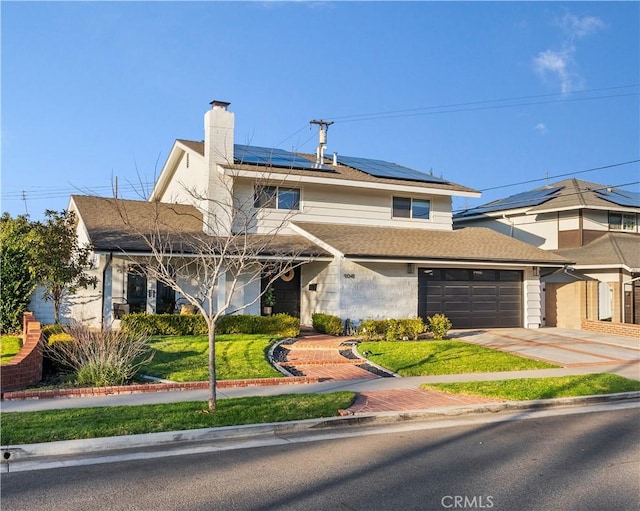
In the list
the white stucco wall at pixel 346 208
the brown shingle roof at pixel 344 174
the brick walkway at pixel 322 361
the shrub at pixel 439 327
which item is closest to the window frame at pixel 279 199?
the white stucco wall at pixel 346 208

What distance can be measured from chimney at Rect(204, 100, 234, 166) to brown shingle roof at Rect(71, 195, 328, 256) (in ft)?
7.83

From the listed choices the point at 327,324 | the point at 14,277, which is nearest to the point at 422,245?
the point at 327,324

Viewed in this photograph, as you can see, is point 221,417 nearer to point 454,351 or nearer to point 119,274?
point 454,351

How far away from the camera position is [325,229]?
20.7 meters

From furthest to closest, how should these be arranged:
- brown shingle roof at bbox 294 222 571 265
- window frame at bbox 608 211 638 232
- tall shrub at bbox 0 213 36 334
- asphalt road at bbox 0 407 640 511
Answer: window frame at bbox 608 211 638 232
brown shingle roof at bbox 294 222 571 265
tall shrub at bbox 0 213 36 334
asphalt road at bbox 0 407 640 511

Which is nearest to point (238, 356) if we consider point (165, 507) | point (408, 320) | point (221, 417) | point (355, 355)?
point (355, 355)

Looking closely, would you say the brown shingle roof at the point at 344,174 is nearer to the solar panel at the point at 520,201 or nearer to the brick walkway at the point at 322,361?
the solar panel at the point at 520,201

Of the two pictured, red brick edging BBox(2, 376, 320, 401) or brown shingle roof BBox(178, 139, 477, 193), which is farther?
brown shingle roof BBox(178, 139, 477, 193)

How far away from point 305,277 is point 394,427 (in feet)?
42.7

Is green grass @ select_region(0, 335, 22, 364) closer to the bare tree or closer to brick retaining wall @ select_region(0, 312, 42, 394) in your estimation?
brick retaining wall @ select_region(0, 312, 42, 394)

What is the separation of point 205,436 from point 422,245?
1411 cm

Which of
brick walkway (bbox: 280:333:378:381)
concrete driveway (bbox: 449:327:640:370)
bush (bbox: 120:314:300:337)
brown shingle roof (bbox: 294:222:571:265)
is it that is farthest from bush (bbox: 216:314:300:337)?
concrete driveway (bbox: 449:327:640:370)

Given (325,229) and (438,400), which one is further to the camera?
(325,229)

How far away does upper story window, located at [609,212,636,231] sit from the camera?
86.9 feet
